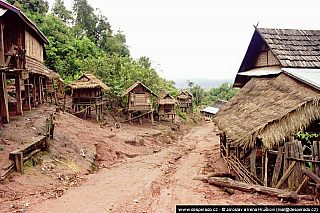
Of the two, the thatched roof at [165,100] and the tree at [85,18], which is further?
the tree at [85,18]

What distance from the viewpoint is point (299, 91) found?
8195 millimetres

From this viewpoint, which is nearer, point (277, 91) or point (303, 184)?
point (303, 184)

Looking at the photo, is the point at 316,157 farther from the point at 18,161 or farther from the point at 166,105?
the point at 166,105

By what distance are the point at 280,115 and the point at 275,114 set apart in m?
0.32

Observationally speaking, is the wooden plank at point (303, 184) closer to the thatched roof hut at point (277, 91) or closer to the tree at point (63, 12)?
the thatched roof hut at point (277, 91)

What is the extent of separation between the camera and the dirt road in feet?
20.8

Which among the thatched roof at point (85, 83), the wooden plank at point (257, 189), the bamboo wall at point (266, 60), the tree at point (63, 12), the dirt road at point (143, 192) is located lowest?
the dirt road at point (143, 192)

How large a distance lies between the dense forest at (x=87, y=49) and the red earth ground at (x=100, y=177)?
13315 mm

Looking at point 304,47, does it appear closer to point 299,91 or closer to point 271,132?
point 299,91

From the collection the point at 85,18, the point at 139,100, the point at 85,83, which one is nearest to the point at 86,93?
the point at 85,83

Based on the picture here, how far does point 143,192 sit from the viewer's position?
7961 mm

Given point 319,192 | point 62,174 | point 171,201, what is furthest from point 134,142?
point 319,192

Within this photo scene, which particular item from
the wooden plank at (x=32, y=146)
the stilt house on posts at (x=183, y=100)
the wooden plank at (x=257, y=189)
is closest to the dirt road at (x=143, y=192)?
the wooden plank at (x=257, y=189)

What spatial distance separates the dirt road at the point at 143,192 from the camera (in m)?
6.34
